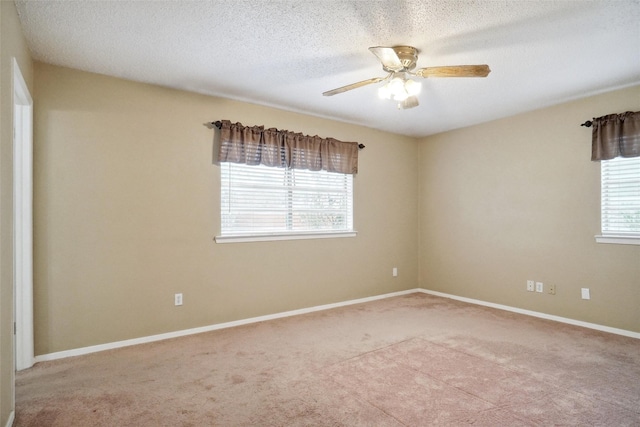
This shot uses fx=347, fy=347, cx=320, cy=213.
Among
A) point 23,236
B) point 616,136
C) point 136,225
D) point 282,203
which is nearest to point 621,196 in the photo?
point 616,136

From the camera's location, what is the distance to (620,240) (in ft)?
11.6

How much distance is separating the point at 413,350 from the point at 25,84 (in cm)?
369

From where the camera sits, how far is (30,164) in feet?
9.09

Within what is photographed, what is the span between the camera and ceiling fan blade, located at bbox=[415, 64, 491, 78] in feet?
7.37

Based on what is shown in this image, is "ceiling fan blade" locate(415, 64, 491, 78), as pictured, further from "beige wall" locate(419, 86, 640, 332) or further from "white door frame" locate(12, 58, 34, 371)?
"white door frame" locate(12, 58, 34, 371)

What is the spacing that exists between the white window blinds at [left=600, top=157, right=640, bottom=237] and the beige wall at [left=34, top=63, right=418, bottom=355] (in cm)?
323

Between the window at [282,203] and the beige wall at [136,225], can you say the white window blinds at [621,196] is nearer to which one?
the window at [282,203]

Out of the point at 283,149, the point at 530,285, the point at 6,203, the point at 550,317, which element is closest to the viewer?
the point at 6,203

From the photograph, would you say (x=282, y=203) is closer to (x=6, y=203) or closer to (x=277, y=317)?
(x=277, y=317)

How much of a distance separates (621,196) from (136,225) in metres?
4.85

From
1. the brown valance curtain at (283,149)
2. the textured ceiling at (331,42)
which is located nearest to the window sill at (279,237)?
the brown valance curtain at (283,149)

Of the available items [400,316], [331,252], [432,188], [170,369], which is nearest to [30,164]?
[170,369]

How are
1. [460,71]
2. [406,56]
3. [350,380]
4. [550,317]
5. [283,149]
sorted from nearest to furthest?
1. [460,71]
2. [350,380]
3. [406,56]
4. [550,317]
5. [283,149]

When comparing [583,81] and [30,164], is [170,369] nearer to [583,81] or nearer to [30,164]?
[30,164]
